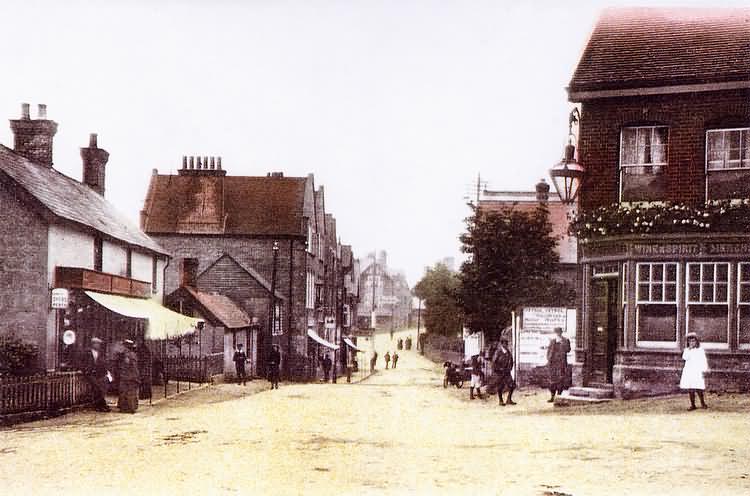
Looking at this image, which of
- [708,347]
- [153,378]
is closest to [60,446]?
[708,347]

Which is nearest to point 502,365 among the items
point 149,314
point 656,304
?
point 656,304

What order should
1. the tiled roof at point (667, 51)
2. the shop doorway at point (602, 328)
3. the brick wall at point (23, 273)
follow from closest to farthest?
the tiled roof at point (667, 51), the shop doorway at point (602, 328), the brick wall at point (23, 273)

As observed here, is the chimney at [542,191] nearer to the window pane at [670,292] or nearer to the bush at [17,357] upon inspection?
the window pane at [670,292]

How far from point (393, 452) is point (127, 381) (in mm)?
6985

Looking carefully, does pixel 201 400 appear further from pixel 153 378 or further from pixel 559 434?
pixel 559 434

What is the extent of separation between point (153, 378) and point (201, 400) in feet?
13.3

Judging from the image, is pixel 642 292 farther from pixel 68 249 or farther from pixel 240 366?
pixel 240 366

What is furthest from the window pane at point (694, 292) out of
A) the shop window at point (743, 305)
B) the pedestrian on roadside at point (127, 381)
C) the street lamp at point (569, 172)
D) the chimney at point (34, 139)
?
the chimney at point (34, 139)

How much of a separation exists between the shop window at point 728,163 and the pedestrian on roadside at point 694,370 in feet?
7.54

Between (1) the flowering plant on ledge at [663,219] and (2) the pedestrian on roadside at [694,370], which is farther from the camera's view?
(1) the flowering plant on ledge at [663,219]

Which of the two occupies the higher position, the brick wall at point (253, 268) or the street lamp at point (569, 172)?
the street lamp at point (569, 172)

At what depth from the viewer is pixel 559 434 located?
448 inches

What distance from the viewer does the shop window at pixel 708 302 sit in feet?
47.4

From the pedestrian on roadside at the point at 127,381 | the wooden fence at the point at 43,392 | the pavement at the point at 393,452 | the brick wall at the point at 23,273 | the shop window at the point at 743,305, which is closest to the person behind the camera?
the pavement at the point at 393,452
